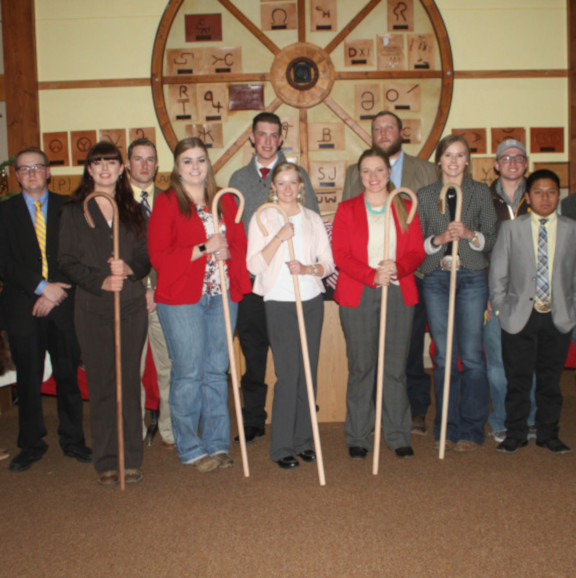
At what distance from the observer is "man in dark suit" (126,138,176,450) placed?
3.44 meters

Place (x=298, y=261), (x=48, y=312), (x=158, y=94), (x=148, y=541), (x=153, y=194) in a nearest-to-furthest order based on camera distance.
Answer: (x=148, y=541), (x=298, y=261), (x=48, y=312), (x=153, y=194), (x=158, y=94)

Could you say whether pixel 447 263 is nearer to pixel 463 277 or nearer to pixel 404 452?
pixel 463 277

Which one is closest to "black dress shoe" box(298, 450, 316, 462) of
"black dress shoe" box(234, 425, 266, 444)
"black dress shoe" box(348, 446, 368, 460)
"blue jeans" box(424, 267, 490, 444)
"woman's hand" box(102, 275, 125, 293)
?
"black dress shoe" box(348, 446, 368, 460)

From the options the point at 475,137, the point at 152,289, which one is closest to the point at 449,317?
the point at 152,289

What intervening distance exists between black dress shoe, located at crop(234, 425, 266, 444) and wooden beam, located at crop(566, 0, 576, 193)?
3.52 m

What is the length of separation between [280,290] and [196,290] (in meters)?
0.42

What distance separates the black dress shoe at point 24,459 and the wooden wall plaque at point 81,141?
9.26ft

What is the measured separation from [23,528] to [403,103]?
169 inches

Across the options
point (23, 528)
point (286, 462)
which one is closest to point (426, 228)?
point (286, 462)

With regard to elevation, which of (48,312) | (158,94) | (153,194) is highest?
(158,94)

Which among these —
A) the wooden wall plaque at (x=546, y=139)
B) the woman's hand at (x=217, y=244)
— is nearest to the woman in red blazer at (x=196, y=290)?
the woman's hand at (x=217, y=244)

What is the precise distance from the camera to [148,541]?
95.4 inches

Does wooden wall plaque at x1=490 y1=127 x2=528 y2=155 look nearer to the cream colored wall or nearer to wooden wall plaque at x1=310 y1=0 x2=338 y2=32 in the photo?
the cream colored wall

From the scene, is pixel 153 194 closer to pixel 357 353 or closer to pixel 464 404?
pixel 357 353
